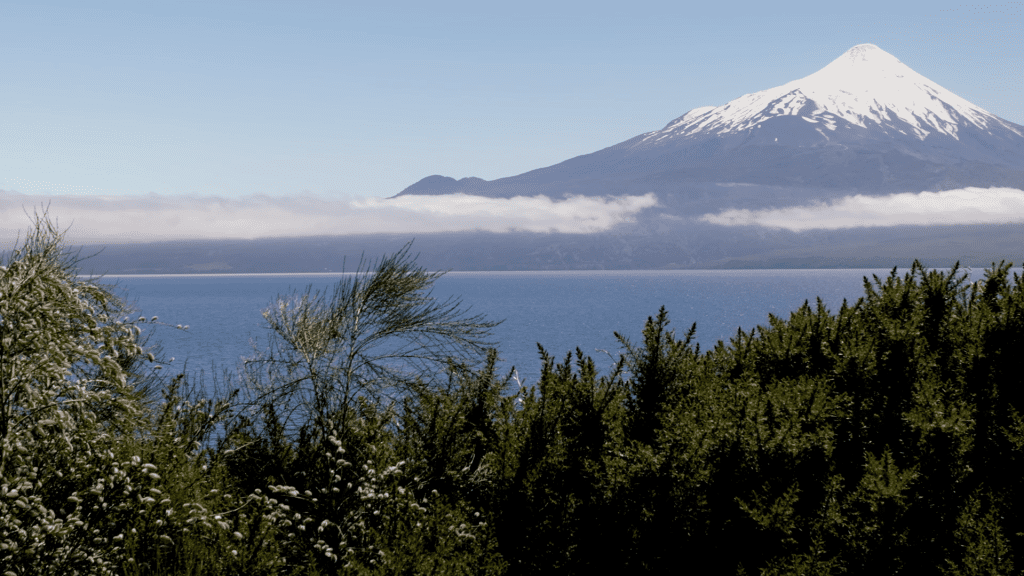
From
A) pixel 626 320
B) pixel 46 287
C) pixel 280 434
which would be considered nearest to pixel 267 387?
pixel 280 434

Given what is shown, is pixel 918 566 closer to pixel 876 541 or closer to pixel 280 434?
pixel 876 541

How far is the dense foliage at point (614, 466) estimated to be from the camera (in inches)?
239

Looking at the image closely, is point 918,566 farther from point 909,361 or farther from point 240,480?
point 240,480

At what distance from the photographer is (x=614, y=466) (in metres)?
7.11

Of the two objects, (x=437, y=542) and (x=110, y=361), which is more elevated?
(x=110, y=361)

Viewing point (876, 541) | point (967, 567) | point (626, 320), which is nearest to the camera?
point (967, 567)

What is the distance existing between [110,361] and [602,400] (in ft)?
17.5

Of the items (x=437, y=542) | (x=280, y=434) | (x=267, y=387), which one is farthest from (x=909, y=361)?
(x=267, y=387)

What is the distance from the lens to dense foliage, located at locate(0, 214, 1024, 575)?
6078 mm

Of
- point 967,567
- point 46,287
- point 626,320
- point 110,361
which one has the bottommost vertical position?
point 626,320

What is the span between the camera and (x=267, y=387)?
12.9 m

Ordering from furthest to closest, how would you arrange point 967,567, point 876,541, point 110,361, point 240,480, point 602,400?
point 240,480, point 602,400, point 110,361, point 876,541, point 967,567

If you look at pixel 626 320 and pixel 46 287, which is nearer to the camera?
pixel 46 287

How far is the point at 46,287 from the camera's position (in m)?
7.72
